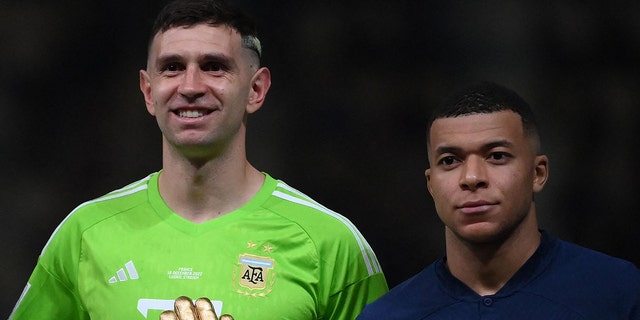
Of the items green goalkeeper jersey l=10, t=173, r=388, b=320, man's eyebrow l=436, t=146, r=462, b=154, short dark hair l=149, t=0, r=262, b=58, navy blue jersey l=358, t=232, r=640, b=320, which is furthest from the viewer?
short dark hair l=149, t=0, r=262, b=58

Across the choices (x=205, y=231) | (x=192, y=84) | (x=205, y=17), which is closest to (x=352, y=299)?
(x=205, y=231)

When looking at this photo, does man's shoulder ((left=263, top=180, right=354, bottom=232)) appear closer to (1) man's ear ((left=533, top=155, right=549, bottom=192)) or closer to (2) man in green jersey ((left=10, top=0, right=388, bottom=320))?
(2) man in green jersey ((left=10, top=0, right=388, bottom=320))

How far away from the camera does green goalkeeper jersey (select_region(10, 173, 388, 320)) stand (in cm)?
223

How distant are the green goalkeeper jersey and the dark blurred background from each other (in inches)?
21.4

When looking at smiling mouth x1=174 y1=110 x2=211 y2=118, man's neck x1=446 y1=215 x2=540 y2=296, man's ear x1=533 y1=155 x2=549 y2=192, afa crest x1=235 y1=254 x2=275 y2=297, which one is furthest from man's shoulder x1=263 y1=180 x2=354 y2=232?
man's ear x1=533 y1=155 x2=549 y2=192

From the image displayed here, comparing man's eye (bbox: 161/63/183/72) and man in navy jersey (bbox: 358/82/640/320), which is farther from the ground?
man's eye (bbox: 161/63/183/72)

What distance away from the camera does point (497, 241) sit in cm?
202

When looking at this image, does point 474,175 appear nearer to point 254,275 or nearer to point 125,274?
point 254,275

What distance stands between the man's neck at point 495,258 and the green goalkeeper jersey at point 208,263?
0.33 m

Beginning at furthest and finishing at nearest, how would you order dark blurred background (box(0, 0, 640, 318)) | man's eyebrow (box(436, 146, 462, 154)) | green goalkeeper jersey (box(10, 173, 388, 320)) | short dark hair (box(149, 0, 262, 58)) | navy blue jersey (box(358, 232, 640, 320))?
dark blurred background (box(0, 0, 640, 318))
short dark hair (box(149, 0, 262, 58))
green goalkeeper jersey (box(10, 173, 388, 320))
man's eyebrow (box(436, 146, 462, 154))
navy blue jersey (box(358, 232, 640, 320))

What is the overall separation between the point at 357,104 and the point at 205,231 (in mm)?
780

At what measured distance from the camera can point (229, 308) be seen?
7.26ft

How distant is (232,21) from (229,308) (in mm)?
616

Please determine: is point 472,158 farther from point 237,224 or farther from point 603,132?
point 603,132
